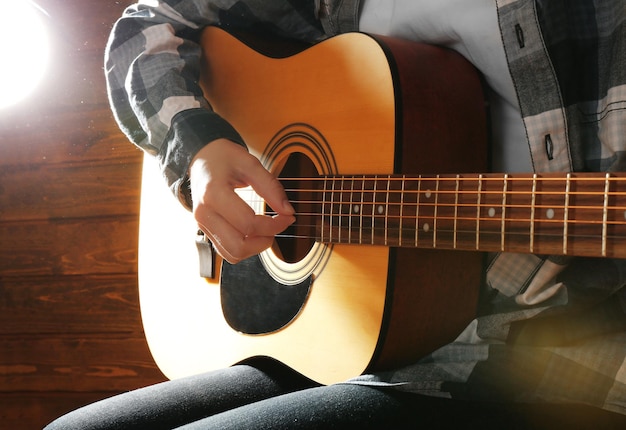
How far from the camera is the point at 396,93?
2.51ft

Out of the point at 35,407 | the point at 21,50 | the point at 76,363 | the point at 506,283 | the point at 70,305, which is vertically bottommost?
the point at 35,407

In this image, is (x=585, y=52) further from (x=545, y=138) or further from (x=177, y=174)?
(x=177, y=174)

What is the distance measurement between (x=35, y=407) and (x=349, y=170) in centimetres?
131

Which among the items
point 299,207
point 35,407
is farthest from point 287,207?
point 35,407

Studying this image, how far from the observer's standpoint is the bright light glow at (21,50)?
149 cm

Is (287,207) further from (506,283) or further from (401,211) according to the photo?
(506,283)

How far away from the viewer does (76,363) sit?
5.35 feet

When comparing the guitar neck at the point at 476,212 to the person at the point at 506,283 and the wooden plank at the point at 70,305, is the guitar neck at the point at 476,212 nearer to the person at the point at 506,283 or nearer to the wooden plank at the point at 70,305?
the person at the point at 506,283

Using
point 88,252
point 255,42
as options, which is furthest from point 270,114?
point 88,252

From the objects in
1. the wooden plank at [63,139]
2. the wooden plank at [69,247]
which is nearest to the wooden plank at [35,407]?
the wooden plank at [69,247]

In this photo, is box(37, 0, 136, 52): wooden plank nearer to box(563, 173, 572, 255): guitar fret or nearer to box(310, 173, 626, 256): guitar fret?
box(310, 173, 626, 256): guitar fret

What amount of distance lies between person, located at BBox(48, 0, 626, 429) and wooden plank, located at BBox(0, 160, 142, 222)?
2.49 feet

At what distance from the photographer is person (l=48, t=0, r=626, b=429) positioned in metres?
0.66

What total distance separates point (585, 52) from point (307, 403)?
512 millimetres
